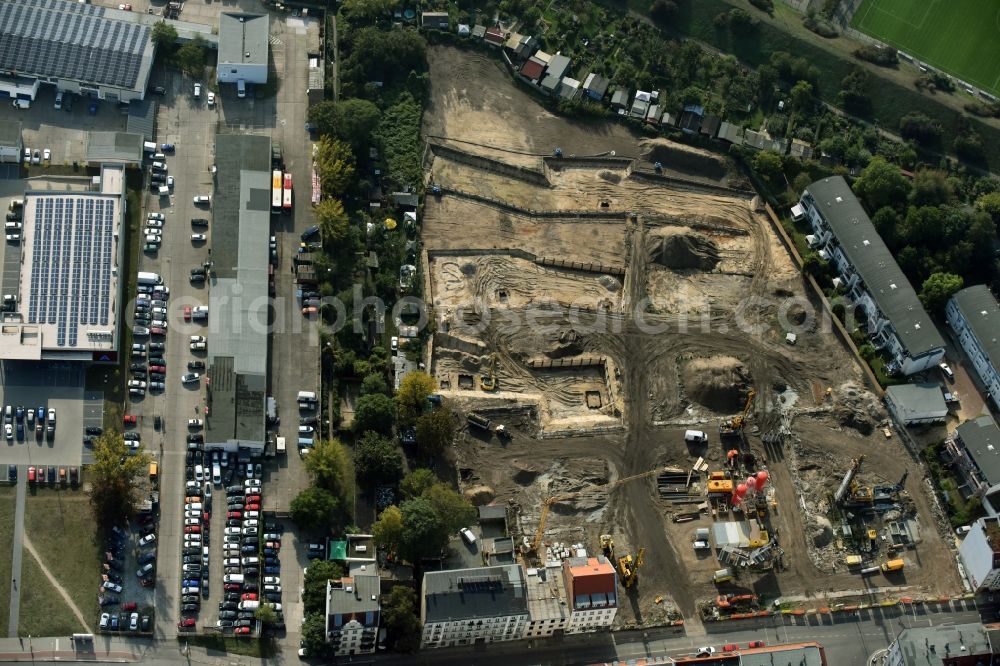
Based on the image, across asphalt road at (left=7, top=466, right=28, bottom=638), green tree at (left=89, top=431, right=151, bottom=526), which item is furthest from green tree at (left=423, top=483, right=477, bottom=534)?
asphalt road at (left=7, top=466, right=28, bottom=638)

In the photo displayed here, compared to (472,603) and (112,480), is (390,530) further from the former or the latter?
(112,480)

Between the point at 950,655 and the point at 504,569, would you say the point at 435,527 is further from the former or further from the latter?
the point at 950,655

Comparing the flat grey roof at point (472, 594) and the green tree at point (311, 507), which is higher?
the green tree at point (311, 507)

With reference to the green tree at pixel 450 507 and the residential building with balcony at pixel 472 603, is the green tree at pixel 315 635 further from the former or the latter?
the green tree at pixel 450 507

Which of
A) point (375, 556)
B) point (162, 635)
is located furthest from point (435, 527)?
point (162, 635)

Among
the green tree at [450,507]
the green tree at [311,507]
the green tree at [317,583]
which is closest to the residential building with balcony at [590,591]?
the green tree at [450,507]

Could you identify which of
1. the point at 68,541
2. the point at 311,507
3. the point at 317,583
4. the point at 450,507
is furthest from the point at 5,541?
the point at 450,507

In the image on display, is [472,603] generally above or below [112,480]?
below
